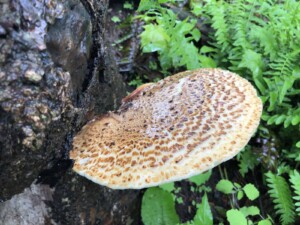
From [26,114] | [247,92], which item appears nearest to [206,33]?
[247,92]

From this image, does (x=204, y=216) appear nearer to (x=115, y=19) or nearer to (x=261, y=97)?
(x=261, y=97)

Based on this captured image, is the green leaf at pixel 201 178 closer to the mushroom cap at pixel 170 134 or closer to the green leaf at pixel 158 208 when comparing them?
the green leaf at pixel 158 208

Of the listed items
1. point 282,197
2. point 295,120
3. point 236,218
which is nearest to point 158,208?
point 236,218

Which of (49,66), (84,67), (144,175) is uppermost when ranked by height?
(49,66)

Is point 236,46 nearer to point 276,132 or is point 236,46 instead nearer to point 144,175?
point 276,132

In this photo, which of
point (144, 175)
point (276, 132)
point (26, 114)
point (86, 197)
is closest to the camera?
point (26, 114)

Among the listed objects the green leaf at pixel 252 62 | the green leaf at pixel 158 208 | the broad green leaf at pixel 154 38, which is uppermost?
the broad green leaf at pixel 154 38

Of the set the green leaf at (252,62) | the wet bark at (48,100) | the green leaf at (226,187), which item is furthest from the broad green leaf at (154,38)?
the green leaf at (226,187)
